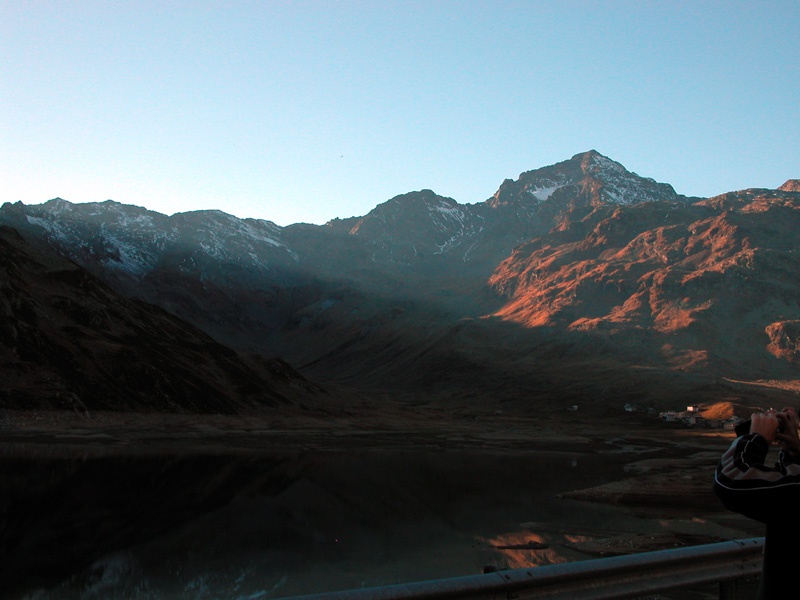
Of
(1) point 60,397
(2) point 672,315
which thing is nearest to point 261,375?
(1) point 60,397

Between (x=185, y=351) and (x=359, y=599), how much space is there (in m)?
90.3

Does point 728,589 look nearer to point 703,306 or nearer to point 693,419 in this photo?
point 693,419

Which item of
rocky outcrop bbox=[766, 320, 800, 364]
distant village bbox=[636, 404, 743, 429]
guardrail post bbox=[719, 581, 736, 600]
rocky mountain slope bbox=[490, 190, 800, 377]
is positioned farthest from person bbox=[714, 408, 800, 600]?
rocky outcrop bbox=[766, 320, 800, 364]

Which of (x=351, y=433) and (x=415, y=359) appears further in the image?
(x=415, y=359)

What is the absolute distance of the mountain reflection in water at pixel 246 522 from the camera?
16391 mm

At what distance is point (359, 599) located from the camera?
4.11m

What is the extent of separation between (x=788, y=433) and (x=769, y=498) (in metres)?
0.43

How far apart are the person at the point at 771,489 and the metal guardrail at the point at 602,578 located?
0.99m

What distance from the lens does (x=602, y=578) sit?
5.05 metres

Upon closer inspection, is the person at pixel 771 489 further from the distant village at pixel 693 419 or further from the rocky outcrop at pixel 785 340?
the rocky outcrop at pixel 785 340

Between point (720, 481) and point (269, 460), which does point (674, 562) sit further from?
point (269, 460)

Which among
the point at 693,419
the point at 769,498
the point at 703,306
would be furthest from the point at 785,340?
the point at 769,498

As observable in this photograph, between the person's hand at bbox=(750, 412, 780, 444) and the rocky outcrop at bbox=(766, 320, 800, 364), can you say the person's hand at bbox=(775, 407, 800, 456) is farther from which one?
the rocky outcrop at bbox=(766, 320, 800, 364)

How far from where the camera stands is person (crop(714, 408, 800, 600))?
407 cm
